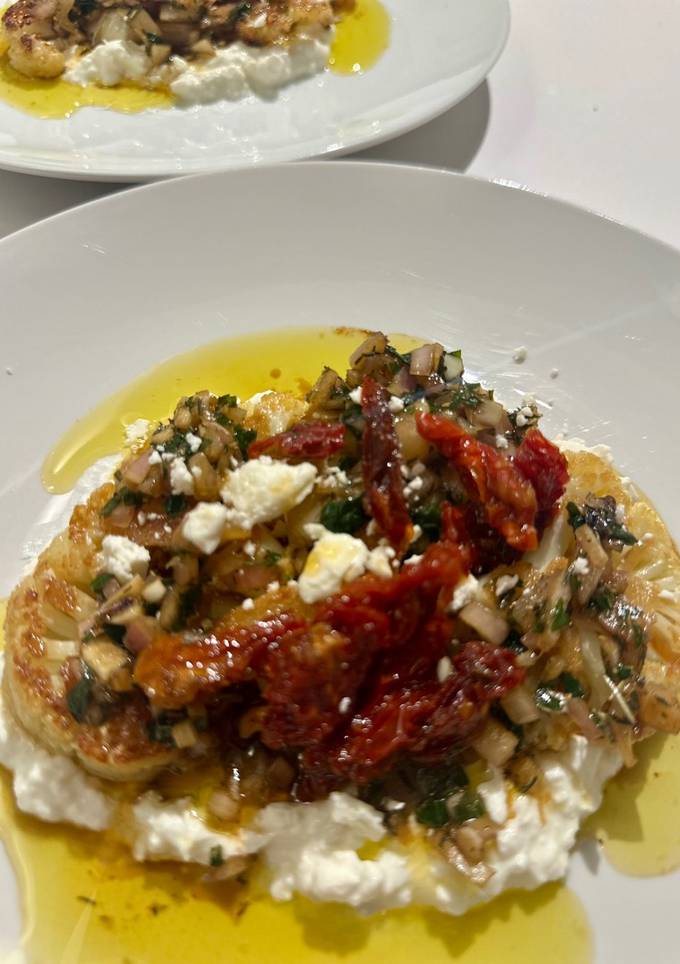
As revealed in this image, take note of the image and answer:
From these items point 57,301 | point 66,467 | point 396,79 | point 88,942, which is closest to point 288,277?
point 57,301

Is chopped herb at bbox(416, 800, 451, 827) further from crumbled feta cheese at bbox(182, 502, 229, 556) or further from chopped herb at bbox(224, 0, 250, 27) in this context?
chopped herb at bbox(224, 0, 250, 27)

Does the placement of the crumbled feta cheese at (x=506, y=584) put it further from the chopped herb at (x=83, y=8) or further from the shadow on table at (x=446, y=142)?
the chopped herb at (x=83, y=8)

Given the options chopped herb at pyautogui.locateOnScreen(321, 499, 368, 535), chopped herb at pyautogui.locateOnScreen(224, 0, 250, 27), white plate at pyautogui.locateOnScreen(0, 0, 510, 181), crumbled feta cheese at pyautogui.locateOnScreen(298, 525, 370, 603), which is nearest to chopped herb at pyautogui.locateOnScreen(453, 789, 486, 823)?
crumbled feta cheese at pyautogui.locateOnScreen(298, 525, 370, 603)

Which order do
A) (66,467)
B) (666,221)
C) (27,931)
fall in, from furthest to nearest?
1. (666,221)
2. (66,467)
3. (27,931)

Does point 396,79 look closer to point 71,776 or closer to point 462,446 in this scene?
point 462,446

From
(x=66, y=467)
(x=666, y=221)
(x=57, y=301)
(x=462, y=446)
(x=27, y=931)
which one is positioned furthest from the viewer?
(x=666, y=221)

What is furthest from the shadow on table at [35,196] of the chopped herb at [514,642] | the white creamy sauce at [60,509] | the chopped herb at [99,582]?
the chopped herb at [514,642]
